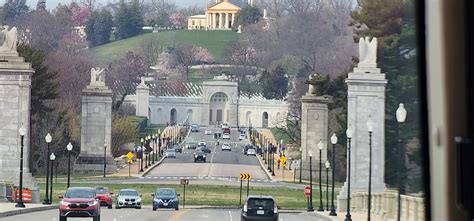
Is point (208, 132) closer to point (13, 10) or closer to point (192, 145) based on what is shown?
point (192, 145)

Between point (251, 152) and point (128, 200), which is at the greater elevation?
point (251, 152)

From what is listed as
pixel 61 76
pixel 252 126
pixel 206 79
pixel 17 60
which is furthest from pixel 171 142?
pixel 17 60

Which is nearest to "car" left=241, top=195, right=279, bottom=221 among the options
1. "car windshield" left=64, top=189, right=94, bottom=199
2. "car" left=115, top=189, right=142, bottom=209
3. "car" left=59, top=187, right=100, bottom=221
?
"car" left=59, top=187, right=100, bottom=221

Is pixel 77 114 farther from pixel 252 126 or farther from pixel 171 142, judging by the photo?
pixel 252 126

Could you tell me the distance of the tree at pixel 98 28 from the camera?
176m

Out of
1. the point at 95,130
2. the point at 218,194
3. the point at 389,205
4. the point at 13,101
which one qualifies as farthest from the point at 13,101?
the point at 389,205

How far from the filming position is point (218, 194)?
61188 mm

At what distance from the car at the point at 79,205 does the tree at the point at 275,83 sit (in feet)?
389

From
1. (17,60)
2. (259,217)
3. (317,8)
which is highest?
(317,8)

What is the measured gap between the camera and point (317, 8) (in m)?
168

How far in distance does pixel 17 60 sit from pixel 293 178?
23.7 m

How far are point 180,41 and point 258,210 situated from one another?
15034cm

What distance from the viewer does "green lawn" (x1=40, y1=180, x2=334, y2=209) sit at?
54.0 m

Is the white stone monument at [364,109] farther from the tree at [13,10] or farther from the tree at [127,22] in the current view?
the tree at [127,22]
